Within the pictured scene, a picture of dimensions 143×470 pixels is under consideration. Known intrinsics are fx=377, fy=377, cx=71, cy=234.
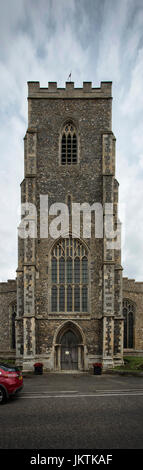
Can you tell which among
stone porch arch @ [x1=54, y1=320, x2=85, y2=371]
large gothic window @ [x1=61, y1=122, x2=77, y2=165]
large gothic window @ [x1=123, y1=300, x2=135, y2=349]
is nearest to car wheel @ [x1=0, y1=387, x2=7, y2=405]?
stone porch arch @ [x1=54, y1=320, x2=85, y2=371]

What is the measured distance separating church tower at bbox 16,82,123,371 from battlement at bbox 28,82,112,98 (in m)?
0.07

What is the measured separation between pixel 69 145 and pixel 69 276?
8554 mm

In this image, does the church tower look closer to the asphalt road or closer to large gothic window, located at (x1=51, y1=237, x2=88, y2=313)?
large gothic window, located at (x1=51, y1=237, x2=88, y2=313)

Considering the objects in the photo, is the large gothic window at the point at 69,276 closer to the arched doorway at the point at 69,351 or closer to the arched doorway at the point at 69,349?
the arched doorway at the point at 69,349

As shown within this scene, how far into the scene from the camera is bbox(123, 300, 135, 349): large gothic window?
96.1ft

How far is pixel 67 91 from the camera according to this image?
24.9 meters

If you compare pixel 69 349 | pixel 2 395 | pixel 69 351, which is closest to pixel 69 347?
pixel 69 349

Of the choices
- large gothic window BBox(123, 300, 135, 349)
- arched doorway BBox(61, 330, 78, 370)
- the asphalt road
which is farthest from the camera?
large gothic window BBox(123, 300, 135, 349)

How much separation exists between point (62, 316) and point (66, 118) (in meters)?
12.7

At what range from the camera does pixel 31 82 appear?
2503 centimetres

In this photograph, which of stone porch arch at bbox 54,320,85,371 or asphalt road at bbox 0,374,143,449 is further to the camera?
stone porch arch at bbox 54,320,85,371

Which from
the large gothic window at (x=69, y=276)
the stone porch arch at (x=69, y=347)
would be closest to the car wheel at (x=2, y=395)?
the stone porch arch at (x=69, y=347)

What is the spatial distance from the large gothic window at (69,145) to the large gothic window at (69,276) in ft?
16.9
